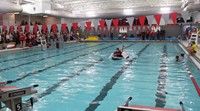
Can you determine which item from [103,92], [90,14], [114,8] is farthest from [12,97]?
[90,14]

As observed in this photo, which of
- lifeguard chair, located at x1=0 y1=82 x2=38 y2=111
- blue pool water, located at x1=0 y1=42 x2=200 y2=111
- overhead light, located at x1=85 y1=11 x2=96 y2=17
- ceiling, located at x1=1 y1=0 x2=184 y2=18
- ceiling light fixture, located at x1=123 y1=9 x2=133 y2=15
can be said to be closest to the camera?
lifeguard chair, located at x1=0 y1=82 x2=38 y2=111

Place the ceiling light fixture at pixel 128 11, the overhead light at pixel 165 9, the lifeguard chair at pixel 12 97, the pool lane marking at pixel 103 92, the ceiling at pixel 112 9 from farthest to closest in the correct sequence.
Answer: the ceiling light fixture at pixel 128 11 → the overhead light at pixel 165 9 → the ceiling at pixel 112 9 → the pool lane marking at pixel 103 92 → the lifeguard chair at pixel 12 97

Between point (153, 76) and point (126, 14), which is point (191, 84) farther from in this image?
point (126, 14)

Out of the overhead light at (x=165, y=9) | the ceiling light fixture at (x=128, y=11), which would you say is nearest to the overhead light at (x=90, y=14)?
the ceiling light fixture at (x=128, y=11)

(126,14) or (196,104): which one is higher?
(126,14)

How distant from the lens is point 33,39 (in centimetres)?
1784

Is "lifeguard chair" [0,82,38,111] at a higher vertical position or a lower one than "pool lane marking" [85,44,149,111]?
higher

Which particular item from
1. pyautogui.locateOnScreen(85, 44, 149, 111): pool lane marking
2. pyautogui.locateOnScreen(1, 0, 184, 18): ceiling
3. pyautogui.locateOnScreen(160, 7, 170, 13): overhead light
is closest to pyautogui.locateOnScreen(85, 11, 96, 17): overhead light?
pyautogui.locateOnScreen(1, 0, 184, 18): ceiling

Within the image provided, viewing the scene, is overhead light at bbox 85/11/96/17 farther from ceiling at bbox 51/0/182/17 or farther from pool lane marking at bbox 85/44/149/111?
pool lane marking at bbox 85/44/149/111

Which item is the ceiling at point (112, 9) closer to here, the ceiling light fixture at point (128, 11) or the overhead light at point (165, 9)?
the ceiling light fixture at point (128, 11)

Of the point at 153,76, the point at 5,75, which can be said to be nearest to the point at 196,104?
the point at 153,76

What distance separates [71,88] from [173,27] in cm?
2509

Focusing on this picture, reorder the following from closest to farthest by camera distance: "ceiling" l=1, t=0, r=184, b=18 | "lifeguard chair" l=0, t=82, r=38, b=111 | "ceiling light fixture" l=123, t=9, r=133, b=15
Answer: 1. "lifeguard chair" l=0, t=82, r=38, b=111
2. "ceiling" l=1, t=0, r=184, b=18
3. "ceiling light fixture" l=123, t=9, r=133, b=15

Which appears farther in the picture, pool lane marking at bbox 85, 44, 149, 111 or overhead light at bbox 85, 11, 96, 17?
overhead light at bbox 85, 11, 96, 17
